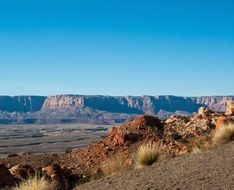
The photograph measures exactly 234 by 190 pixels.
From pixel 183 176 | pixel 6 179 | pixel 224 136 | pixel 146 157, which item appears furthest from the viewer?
pixel 224 136

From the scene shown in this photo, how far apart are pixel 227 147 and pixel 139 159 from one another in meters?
2.86

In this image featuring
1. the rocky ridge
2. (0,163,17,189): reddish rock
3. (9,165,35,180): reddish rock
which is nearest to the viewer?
(0,163,17,189): reddish rock

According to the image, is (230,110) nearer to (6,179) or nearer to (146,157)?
(146,157)

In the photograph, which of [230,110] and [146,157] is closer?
[146,157]

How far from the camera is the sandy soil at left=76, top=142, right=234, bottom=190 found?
10797 millimetres

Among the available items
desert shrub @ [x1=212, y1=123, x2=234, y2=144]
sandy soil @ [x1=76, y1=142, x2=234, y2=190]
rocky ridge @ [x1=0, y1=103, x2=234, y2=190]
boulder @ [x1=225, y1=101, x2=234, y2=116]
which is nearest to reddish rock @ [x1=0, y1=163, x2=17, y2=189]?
sandy soil @ [x1=76, y1=142, x2=234, y2=190]

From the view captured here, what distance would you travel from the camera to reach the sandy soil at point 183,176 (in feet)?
35.4

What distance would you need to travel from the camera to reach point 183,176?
11805 mm

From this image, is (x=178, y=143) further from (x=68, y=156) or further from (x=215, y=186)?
(x=215, y=186)

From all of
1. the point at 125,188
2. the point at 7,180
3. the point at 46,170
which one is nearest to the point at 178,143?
the point at 46,170

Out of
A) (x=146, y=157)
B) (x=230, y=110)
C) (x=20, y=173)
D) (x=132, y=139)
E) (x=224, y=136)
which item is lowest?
(x=20, y=173)

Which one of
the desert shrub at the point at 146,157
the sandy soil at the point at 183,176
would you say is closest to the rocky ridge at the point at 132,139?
the desert shrub at the point at 146,157

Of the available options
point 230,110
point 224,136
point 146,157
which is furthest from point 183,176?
point 230,110

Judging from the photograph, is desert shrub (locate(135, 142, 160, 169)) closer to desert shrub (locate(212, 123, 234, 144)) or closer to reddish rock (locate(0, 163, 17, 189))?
desert shrub (locate(212, 123, 234, 144))
